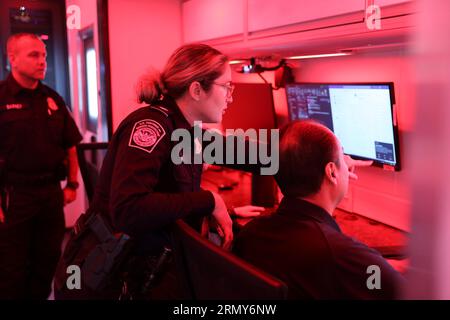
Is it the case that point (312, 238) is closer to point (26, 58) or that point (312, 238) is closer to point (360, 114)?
point (360, 114)

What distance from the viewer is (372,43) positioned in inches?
69.4

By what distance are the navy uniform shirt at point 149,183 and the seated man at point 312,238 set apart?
0.21 metres

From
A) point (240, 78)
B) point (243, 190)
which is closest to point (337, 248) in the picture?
point (243, 190)

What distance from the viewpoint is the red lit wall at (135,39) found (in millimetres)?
3291

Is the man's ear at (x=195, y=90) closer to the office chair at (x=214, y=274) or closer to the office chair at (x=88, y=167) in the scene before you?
the office chair at (x=214, y=274)

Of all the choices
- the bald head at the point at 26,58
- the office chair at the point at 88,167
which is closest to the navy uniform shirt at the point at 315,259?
the office chair at the point at 88,167

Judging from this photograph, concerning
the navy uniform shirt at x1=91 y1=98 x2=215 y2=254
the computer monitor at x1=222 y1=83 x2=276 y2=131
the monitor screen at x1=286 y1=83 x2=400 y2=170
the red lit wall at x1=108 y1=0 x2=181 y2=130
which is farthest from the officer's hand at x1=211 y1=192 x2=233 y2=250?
the red lit wall at x1=108 y1=0 x2=181 y2=130

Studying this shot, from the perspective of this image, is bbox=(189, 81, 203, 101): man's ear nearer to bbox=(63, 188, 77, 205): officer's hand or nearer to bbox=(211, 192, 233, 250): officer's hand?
bbox=(211, 192, 233, 250): officer's hand

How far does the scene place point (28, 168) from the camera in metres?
2.59

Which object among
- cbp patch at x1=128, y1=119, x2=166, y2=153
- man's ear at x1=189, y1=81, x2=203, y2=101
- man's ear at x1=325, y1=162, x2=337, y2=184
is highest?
man's ear at x1=189, y1=81, x2=203, y2=101

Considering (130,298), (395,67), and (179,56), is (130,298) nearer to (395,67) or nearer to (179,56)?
(179,56)

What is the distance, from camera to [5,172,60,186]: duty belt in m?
2.57

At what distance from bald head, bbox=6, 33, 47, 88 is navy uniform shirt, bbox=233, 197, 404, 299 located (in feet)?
6.12
